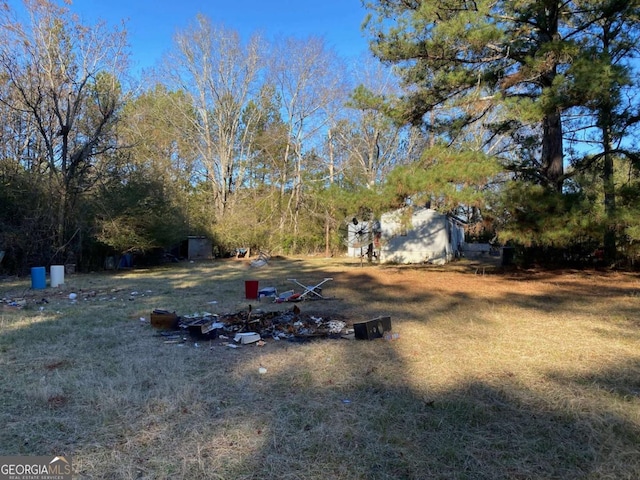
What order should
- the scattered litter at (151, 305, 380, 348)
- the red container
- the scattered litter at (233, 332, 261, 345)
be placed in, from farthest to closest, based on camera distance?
the red container
the scattered litter at (151, 305, 380, 348)
the scattered litter at (233, 332, 261, 345)

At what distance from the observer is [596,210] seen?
850 centimetres

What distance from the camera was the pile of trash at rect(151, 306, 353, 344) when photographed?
4.95 meters

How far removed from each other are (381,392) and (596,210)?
7.72 metres

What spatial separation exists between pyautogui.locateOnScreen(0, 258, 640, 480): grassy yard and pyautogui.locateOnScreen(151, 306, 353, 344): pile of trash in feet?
0.80

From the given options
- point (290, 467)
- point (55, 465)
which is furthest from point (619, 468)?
point (55, 465)

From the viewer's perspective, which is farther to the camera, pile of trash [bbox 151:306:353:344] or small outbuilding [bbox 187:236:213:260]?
small outbuilding [bbox 187:236:213:260]

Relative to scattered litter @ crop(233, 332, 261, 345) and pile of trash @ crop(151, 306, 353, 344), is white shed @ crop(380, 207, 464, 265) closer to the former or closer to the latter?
pile of trash @ crop(151, 306, 353, 344)

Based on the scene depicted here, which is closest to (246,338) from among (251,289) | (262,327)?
(262,327)

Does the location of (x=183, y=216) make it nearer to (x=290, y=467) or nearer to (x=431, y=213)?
(x=431, y=213)

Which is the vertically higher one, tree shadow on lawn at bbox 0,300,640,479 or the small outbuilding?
the small outbuilding

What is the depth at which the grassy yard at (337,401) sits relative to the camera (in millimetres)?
2260

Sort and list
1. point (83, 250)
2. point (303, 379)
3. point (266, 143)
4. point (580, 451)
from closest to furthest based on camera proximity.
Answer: point (580, 451)
point (303, 379)
point (83, 250)
point (266, 143)

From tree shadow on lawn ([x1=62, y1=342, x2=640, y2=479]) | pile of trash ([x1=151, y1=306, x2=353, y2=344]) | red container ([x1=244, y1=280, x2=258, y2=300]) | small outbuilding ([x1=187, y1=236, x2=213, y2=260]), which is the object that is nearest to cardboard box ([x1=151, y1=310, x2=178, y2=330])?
pile of trash ([x1=151, y1=306, x2=353, y2=344])

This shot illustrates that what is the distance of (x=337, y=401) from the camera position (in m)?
3.07
